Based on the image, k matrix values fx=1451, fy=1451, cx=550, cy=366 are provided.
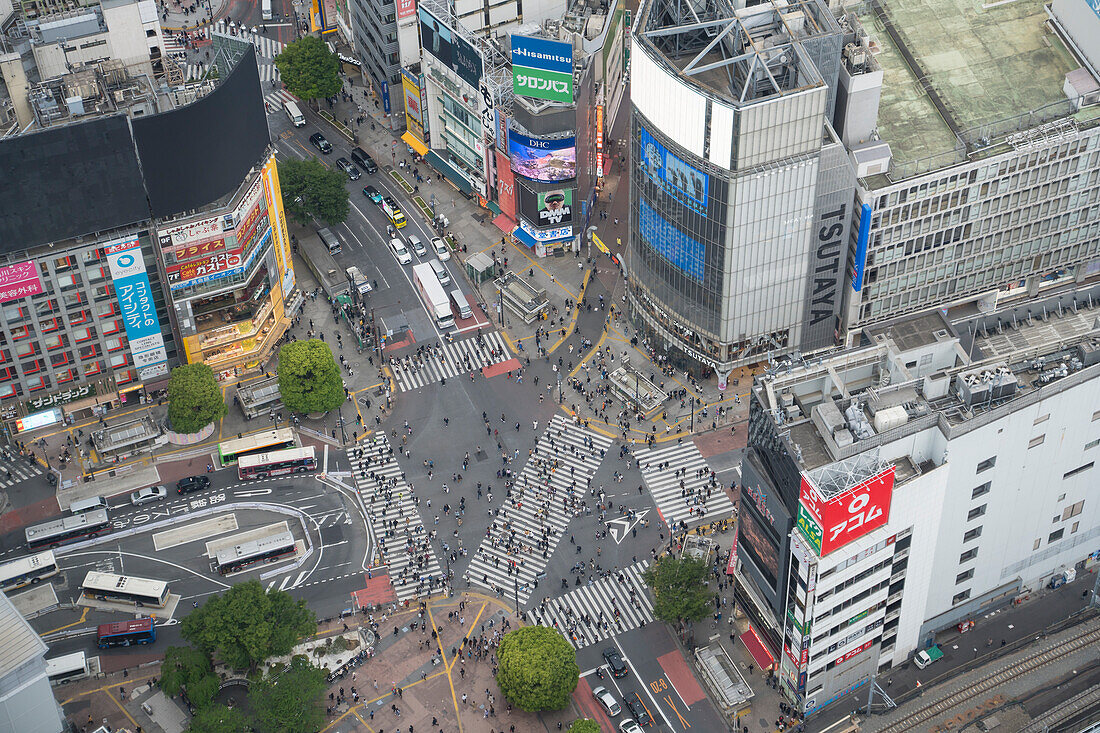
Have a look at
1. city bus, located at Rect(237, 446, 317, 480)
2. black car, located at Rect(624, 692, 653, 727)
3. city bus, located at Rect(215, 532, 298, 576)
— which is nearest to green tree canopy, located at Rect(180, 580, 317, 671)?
city bus, located at Rect(215, 532, 298, 576)

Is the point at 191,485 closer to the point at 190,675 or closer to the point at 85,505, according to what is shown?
the point at 85,505

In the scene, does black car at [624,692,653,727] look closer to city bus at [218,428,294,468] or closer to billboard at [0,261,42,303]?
city bus at [218,428,294,468]

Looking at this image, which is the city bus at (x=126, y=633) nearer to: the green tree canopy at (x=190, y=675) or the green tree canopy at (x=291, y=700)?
the green tree canopy at (x=190, y=675)

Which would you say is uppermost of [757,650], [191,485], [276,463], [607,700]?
[276,463]

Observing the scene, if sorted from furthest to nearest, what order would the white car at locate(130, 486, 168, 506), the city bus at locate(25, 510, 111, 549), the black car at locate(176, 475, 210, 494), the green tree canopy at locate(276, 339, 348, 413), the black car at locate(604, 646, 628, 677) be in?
the green tree canopy at locate(276, 339, 348, 413), the black car at locate(176, 475, 210, 494), the white car at locate(130, 486, 168, 506), the city bus at locate(25, 510, 111, 549), the black car at locate(604, 646, 628, 677)

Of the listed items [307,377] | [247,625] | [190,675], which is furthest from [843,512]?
[307,377]
